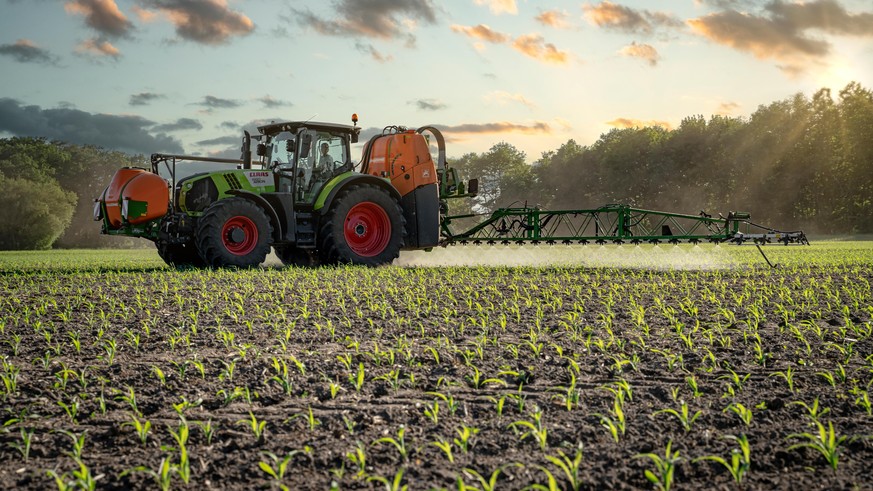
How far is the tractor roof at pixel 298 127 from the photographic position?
14.3m

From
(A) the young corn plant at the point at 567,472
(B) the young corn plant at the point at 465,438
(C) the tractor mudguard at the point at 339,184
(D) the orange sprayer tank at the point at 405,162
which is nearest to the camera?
(A) the young corn plant at the point at 567,472

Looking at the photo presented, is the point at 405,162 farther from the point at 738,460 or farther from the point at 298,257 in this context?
the point at 738,460

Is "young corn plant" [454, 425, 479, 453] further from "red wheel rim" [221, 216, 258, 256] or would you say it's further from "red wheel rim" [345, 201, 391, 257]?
"red wheel rim" [345, 201, 391, 257]

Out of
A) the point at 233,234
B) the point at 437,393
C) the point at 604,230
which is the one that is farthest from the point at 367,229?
the point at 437,393

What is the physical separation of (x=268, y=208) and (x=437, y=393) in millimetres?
10279

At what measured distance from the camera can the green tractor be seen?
1390cm

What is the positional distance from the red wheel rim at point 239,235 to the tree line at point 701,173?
126 feet

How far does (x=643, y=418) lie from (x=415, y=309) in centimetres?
457

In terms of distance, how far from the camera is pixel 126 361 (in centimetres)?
588

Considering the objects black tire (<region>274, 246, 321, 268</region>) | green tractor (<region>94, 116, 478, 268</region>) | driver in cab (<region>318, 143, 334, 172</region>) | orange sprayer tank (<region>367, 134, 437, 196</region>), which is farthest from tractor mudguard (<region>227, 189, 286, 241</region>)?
orange sprayer tank (<region>367, 134, 437, 196</region>)

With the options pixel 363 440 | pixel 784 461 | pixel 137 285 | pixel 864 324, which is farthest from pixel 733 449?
pixel 137 285

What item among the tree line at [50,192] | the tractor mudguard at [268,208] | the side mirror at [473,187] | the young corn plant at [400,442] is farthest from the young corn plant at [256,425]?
the tree line at [50,192]

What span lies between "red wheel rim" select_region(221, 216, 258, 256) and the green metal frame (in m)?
4.36

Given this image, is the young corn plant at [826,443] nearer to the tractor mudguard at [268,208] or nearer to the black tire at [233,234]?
the black tire at [233,234]
